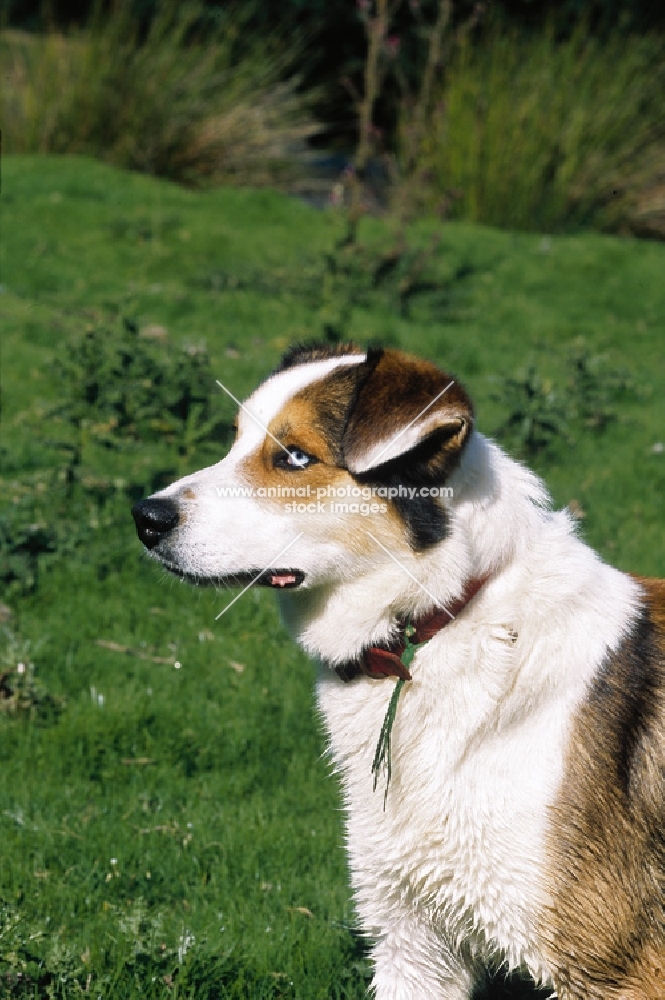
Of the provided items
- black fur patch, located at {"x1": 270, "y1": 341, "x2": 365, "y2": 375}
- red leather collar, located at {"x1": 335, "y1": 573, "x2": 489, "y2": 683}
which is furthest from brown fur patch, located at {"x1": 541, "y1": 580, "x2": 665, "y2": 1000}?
black fur patch, located at {"x1": 270, "y1": 341, "x2": 365, "y2": 375}

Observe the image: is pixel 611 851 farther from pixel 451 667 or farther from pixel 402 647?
pixel 402 647

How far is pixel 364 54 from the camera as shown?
55.4 ft

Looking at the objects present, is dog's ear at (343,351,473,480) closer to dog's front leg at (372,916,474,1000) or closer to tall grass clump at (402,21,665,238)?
dog's front leg at (372,916,474,1000)

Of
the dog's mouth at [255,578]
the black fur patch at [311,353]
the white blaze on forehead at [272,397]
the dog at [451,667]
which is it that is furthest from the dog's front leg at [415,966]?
the black fur patch at [311,353]

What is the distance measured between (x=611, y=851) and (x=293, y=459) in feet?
4.35

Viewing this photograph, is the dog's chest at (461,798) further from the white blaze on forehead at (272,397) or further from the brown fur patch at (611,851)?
the white blaze on forehead at (272,397)

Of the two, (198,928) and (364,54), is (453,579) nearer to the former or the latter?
(198,928)

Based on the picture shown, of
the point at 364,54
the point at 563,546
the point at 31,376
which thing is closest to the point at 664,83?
the point at 364,54

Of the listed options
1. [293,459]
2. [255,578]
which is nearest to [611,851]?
[255,578]

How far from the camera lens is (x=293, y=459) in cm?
310

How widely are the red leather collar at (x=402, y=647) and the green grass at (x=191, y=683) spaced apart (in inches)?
41.1

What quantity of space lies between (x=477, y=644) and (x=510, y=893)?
2.04 ft

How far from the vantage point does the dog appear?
273 cm

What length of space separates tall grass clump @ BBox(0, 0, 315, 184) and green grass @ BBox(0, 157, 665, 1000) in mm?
2918
